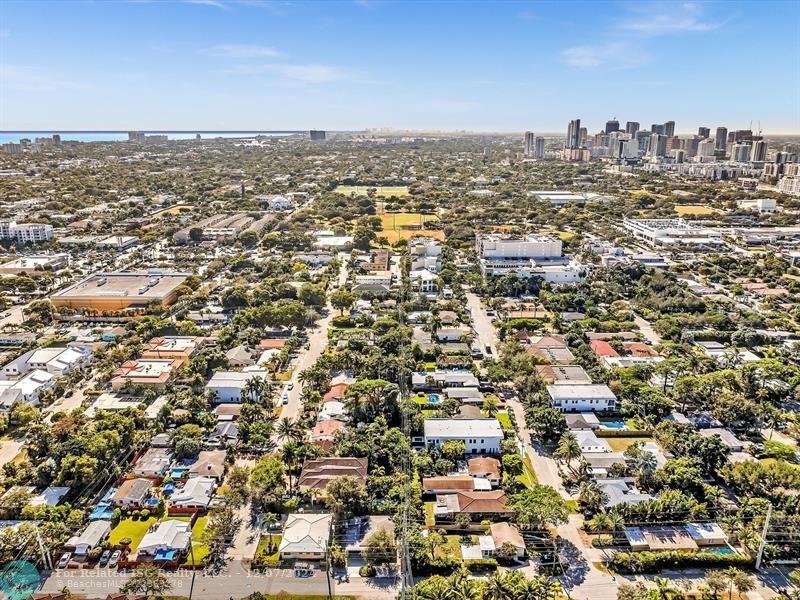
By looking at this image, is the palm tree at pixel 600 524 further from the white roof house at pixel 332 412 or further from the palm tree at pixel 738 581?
the white roof house at pixel 332 412

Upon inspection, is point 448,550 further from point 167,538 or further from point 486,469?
point 167,538

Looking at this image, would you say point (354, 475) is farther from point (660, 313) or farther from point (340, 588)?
point (660, 313)

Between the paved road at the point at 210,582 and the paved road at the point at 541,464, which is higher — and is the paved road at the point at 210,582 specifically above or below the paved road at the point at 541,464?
below

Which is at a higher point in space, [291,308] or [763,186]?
[763,186]

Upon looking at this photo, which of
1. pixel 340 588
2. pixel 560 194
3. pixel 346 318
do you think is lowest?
pixel 340 588

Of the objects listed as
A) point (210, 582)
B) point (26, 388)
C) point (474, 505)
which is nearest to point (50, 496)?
point (210, 582)

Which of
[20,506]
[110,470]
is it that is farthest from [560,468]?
[20,506]

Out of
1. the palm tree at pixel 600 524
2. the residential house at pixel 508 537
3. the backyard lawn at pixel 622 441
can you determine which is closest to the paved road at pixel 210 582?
the residential house at pixel 508 537
